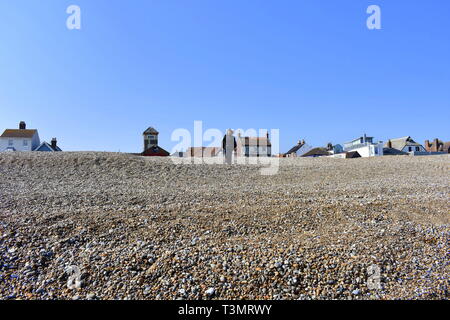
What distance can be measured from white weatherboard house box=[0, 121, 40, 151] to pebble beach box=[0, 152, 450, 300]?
42.3 m

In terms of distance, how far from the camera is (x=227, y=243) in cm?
489

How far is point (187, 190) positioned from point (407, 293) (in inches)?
303

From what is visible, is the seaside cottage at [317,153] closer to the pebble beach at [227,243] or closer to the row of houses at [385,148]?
the row of houses at [385,148]

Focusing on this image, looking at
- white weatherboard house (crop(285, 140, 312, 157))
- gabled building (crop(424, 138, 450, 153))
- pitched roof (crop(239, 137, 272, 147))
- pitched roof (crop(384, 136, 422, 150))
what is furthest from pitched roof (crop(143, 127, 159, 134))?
gabled building (crop(424, 138, 450, 153))

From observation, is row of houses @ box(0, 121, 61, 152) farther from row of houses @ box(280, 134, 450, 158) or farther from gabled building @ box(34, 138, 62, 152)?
row of houses @ box(280, 134, 450, 158)

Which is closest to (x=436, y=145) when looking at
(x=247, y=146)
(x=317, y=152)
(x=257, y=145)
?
(x=317, y=152)

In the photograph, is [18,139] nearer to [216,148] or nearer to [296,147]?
[216,148]

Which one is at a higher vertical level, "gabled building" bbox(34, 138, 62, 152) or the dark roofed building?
"gabled building" bbox(34, 138, 62, 152)

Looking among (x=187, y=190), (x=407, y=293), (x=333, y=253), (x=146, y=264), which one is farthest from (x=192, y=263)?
(x=187, y=190)

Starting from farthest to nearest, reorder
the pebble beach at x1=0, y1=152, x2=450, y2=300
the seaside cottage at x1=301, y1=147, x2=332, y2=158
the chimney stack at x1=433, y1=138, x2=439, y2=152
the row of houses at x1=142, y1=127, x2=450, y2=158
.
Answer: the chimney stack at x1=433, y1=138, x2=439, y2=152
the seaside cottage at x1=301, y1=147, x2=332, y2=158
the row of houses at x1=142, y1=127, x2=450, y2=158
the pebble beach at x1=0, y1=152, x2=450, y2=300

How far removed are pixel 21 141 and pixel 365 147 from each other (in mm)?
61369

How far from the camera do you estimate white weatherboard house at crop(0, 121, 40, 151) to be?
42406 millimetres

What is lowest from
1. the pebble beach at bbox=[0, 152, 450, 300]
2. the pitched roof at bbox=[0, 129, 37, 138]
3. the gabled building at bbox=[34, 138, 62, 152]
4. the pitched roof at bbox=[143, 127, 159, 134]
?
the pebble beach at bbox=[0, 152, 450, 300]
